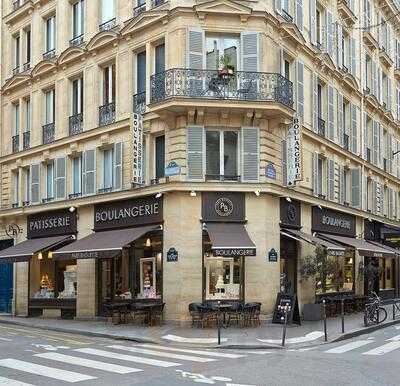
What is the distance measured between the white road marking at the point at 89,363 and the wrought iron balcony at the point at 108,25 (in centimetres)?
1374

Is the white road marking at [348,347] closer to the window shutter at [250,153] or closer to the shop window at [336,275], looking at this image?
the shop window at [336,275]

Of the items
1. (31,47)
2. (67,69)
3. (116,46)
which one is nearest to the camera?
(116,46)

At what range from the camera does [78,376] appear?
11.5 metres

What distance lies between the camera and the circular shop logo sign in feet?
69.2

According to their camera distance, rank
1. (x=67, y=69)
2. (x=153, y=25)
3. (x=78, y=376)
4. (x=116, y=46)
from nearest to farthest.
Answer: (x=78, y=376) < (x=153, y=25) < (x=116, y=46) < (x=67, y=69)

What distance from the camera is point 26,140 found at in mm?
28594

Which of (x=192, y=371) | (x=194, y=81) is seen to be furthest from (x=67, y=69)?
(x=192, y=371)

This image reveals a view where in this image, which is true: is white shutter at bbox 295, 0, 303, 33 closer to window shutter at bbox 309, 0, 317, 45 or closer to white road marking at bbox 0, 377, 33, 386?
window shutter at bbox 309, 0, 317, 45

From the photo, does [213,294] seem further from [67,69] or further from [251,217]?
[67,69]

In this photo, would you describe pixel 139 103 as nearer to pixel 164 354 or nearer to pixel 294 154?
pixel 294 154

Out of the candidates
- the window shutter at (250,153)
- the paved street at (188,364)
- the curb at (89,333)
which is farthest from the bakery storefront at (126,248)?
the paved street at (188,364)

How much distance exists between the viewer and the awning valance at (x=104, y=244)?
2086cm

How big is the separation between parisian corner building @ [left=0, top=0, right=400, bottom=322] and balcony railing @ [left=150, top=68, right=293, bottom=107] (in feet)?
0.15

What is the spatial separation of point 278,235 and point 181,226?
344cm
